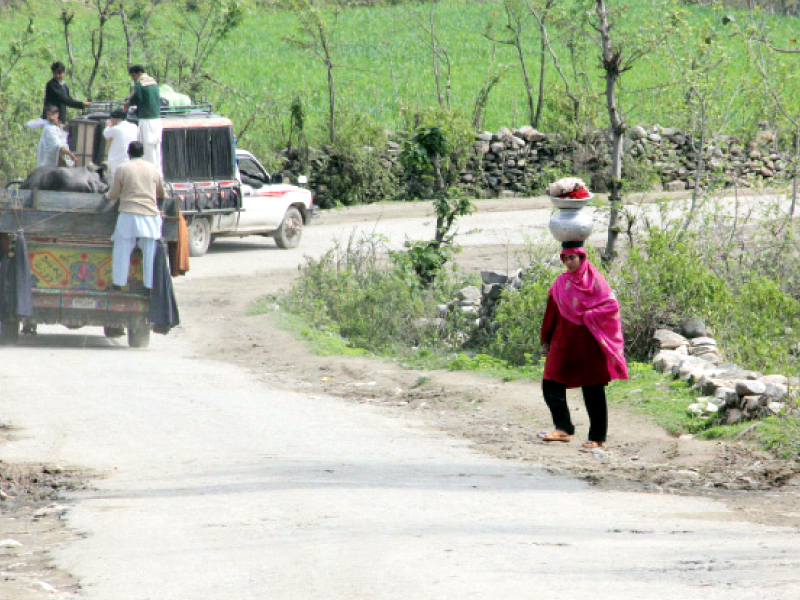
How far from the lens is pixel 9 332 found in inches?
517

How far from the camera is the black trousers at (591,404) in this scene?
353 inches

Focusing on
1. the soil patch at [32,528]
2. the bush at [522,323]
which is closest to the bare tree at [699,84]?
the bush at [522,323]

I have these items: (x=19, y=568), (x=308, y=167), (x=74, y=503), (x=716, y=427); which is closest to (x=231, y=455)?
(x=74, y=503)

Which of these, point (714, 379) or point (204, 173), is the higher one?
point (204, 173)

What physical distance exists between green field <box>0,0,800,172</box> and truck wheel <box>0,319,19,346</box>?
8.73 metres

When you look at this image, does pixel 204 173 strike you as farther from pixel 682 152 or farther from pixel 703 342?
pixel 682 152

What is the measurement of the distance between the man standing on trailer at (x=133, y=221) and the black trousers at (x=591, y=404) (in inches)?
218

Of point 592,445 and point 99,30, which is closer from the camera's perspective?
point 592,445

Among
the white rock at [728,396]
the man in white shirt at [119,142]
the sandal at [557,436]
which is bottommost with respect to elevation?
the sandal at [557,436]

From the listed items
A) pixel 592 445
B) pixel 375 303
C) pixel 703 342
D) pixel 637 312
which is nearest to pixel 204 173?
pixel 375 303

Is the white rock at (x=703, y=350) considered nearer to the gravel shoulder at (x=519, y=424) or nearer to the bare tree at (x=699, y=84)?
the gravel shoulder at (x=519, y=424)

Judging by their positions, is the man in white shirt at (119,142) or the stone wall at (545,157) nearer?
the man in white shirt at (119,142)

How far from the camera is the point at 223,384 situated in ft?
37.8

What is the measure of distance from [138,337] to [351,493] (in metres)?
6.91
